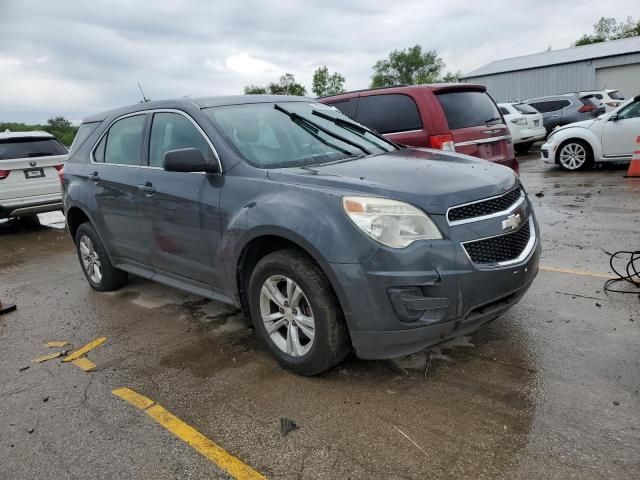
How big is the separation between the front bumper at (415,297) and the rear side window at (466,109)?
12.2 ft

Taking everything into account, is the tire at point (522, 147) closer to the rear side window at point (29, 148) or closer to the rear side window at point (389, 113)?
the rear side window at point (389, 113)

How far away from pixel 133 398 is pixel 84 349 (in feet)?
3.61

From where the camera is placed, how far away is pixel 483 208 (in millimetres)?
3023

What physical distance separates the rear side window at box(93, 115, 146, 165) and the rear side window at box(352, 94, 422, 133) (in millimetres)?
3110

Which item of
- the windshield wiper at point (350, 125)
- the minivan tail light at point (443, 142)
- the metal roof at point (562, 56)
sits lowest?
the minivan tail light at point (443, 142)

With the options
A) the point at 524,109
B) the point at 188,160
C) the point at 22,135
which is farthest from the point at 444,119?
the point at 524,109

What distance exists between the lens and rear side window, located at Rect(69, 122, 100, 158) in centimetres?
532

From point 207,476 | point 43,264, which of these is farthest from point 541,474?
point 43,264

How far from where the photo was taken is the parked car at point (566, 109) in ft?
53.9

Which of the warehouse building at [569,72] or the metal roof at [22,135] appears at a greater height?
the warehouse building at [569,72]

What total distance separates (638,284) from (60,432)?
4388mm

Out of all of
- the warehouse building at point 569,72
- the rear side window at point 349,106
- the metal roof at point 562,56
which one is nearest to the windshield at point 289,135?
the rear side window at point 349,106

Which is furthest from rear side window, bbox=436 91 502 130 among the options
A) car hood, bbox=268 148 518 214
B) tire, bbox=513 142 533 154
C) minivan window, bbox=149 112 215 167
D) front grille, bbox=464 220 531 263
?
tire, bbox=513 142 533 154

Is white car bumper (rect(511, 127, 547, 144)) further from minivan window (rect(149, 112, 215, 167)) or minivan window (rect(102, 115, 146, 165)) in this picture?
minivan window (rect(149, 112, 215, 167))
